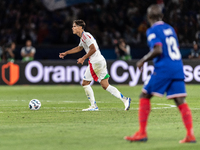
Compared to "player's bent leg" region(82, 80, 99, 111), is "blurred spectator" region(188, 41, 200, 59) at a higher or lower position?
higher

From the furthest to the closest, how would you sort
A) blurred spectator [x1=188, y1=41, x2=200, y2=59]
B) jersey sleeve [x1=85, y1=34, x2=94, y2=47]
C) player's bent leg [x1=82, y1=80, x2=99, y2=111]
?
blurred spectator [x1=188, y1=41, x2=200, y2=59] → player's bent leg [x1=82, y1=80, x2=99, y2=111] → jersey sleeve [x1=85, y1=34, x2=94, y2=47]

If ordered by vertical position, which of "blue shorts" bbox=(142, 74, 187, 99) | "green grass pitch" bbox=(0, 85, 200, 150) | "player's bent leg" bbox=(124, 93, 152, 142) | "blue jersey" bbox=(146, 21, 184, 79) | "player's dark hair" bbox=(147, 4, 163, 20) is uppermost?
"player's dark hair" bbox=(147, 4, 163, 20)

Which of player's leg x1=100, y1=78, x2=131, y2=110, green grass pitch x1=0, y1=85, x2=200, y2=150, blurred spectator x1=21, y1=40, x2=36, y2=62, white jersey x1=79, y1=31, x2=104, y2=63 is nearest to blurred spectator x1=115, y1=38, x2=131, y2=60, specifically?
blurred spectator x1=21, y1=40, x2=36, y2=62

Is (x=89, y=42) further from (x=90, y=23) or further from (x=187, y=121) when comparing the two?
(x=90, y=23)

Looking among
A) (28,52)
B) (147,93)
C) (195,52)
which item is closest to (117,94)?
(147,93)

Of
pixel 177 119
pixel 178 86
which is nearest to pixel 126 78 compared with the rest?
pixel 177 119

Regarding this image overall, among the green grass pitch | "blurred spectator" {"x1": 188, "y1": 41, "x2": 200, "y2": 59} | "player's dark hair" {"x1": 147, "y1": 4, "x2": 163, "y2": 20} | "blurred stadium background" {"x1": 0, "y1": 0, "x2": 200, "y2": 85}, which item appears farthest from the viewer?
"blurred stadium background" {"x1": 0, "y1": 0, "x2": 200, "y2": 85}

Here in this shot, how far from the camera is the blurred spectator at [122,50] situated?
22.0m

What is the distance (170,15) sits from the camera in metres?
24.2

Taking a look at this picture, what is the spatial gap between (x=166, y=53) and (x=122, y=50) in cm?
1617

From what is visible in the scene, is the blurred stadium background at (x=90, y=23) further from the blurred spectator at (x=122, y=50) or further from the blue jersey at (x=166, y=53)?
the blue jersey at (x=166, y=53)

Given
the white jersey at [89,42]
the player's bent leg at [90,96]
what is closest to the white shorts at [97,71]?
the white jersey at [89,42]

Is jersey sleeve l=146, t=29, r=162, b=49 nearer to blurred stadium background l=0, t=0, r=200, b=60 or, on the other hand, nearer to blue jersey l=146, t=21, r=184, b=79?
blue jersey l=146, t=21, r=184, b=79

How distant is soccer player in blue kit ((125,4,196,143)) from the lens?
5.93 meters
